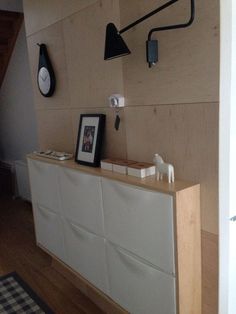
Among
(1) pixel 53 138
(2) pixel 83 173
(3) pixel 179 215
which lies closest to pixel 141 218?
(3) pixel 179 215

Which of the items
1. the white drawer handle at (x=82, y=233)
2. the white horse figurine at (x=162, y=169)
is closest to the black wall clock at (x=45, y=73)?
the white drawer handle at (x=82, y=233)

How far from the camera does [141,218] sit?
1.41m

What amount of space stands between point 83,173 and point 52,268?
1.17 meters

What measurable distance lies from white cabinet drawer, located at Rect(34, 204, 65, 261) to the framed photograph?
0.58 m

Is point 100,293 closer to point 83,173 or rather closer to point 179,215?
point 83,173

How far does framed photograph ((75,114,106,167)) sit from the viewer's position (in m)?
1.82

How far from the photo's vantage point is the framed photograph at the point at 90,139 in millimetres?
1818

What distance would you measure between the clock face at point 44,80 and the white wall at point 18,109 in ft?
4.61

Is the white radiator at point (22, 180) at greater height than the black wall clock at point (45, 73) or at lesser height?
lesser

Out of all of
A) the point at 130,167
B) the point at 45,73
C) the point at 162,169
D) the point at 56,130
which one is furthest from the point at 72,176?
the point at 45,73

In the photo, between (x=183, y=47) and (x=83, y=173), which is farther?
(x=83, y=173)

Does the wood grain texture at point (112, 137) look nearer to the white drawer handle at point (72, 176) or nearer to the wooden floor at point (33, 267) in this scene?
the white drawer handle at point (72, 176)

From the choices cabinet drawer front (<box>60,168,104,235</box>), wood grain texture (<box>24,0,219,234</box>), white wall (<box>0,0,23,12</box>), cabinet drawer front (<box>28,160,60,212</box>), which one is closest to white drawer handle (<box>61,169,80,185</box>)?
cabinet drawer front (<box>60,168,104,235</box>)

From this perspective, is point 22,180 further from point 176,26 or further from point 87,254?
point 176,26
